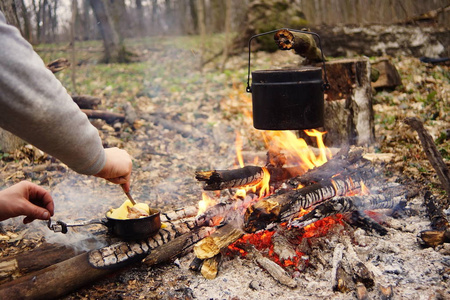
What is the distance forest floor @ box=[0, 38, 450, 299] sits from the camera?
359 centimetres

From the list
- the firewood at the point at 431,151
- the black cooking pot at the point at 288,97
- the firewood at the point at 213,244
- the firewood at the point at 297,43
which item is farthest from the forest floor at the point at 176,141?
the firewood at the point at 297,43

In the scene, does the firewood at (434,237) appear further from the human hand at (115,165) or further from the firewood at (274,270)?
the human hand at (115,165)

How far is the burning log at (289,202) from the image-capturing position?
2.92 m

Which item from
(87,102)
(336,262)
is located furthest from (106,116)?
(336,262)

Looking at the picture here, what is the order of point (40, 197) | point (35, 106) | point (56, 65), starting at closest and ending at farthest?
point (35, 106)
point (40, 197)
point (56, 65)

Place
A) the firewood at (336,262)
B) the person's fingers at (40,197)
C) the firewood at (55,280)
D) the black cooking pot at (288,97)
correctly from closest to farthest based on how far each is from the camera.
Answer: the person's fingers at (40,197) → the firewood at (55,280) → the firewood at (336,262) → the black cooking pot at (288,97)

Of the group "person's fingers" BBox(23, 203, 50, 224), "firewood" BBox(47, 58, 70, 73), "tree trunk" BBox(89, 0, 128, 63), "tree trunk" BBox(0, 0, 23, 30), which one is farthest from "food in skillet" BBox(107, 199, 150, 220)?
"tree trunk" BBox(89, 0, 128, 63)

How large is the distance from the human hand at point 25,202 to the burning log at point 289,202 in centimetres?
146

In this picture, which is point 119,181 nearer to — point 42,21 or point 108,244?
Answer: point 108,244

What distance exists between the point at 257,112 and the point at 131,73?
342 inches

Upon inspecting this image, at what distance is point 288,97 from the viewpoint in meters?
3.49

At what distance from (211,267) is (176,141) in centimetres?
410

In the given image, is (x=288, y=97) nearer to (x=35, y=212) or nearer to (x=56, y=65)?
(x=35, y=212)

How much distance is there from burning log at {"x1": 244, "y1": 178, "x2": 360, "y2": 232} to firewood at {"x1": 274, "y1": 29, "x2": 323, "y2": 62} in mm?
1432
